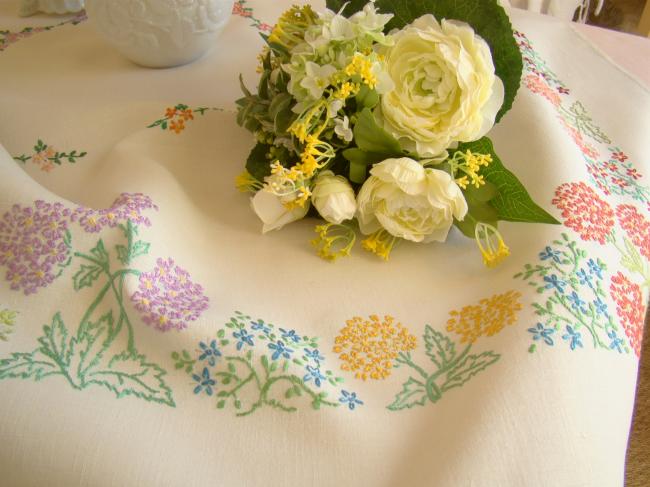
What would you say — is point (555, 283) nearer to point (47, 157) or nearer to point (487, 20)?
point (487, 20)

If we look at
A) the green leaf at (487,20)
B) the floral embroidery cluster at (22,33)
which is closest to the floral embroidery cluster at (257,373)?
the green leaf at (487,20)

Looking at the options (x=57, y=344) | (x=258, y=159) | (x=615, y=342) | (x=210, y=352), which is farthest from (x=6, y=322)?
(x=615, y=342)

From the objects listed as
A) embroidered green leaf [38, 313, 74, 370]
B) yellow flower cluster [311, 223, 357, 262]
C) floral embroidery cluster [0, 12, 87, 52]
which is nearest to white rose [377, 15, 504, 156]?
yellow flower cluster [311, 223, 357, 262]

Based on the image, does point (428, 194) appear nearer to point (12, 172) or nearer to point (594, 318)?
point (594, 318)

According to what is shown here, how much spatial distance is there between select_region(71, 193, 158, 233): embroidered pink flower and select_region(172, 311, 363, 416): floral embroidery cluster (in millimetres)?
138

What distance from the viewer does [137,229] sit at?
551mm

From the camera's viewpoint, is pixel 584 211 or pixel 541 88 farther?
pixel 541 88

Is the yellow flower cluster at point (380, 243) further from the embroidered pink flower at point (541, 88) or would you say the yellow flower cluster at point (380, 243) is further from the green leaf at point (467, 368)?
the embroidered pink flower at point (541, 88)

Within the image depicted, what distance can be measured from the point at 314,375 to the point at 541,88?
0.47 metres

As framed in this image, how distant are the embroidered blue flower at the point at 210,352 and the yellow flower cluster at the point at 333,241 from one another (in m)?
0.15

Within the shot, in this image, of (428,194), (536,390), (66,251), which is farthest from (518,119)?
(66,251)

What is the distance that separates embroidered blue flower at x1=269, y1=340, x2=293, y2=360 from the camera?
0.49 m

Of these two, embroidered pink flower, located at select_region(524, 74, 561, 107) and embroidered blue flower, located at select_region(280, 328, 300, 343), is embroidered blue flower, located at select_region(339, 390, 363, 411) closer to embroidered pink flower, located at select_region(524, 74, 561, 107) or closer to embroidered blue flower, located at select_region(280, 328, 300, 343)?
embroidered blue flower, located at select_region(280, 328, 300, 343)

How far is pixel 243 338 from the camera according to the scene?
0.50 metres
